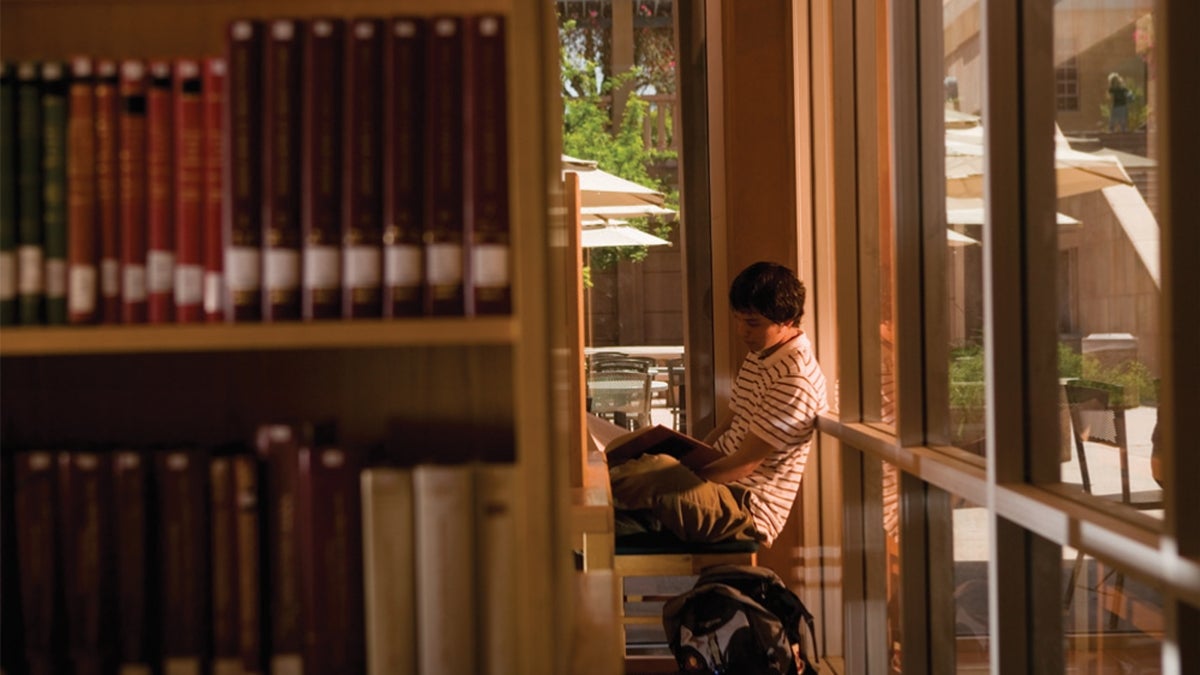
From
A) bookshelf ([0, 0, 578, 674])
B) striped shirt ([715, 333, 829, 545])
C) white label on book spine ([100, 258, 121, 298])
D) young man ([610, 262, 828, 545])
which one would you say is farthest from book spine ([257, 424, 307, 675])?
striped shirt ([715, 333, 829, 545])

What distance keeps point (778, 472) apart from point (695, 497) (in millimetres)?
466

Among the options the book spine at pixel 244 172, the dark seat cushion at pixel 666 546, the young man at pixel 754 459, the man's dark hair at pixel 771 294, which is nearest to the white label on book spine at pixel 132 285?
the book spine at pixel 244 172

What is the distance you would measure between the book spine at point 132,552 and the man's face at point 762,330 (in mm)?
2737

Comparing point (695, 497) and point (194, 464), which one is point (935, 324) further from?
point (194, 464)

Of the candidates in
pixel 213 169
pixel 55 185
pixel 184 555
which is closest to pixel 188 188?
pixel 213 169

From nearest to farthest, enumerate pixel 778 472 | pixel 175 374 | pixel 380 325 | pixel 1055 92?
pixel 380 325 → pixel 175 374 → pixel 1055 92 → pixel 778 472

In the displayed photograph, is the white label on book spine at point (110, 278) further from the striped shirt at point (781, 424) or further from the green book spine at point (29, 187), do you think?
the striped shirt at point (781, 424)

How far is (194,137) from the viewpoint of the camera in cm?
127

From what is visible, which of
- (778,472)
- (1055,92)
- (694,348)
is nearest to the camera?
(1055,92)

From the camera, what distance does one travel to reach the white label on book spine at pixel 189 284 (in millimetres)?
1250

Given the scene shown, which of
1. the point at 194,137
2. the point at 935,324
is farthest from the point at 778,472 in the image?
the point at 194,137

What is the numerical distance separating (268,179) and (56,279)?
0.27 meters

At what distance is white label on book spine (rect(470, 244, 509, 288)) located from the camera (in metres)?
1.23

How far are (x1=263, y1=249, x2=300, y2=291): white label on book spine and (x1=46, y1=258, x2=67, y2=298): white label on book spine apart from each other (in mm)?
238
